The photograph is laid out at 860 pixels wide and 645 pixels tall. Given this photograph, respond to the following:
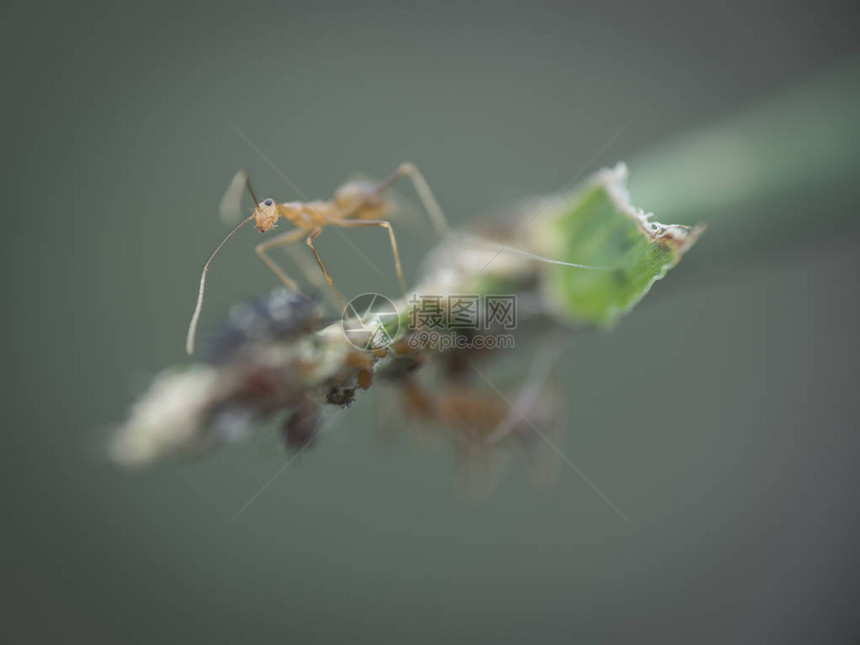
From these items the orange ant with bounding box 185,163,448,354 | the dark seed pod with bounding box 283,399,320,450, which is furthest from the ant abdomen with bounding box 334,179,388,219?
the dark seed pod with bounding box 283,399,320,450

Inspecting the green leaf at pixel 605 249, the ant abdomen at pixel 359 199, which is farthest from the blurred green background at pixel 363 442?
the green leaf at pixel 605 249

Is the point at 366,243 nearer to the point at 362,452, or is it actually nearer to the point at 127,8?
the point at 362,452

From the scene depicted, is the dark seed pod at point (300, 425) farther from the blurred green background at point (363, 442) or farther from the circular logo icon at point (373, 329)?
the blurred green background at point (363, 442)

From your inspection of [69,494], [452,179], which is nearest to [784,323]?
[452,179]

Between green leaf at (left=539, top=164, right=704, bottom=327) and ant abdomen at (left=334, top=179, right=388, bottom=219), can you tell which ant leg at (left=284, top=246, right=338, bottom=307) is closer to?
ant abdomen at (left=334, top=179, right=388, bottom=219)

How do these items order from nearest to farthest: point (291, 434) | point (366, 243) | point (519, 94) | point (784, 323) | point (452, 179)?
point (291, 434) → point (366, 243) → point (784, 323) → point (452, 179) → point (519, 94)

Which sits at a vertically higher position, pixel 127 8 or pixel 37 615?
pixel 127 8
